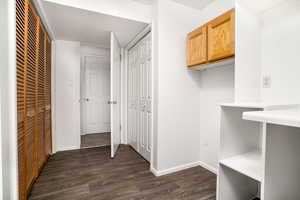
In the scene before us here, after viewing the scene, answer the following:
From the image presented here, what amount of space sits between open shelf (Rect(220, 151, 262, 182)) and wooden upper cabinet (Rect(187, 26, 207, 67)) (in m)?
1.08

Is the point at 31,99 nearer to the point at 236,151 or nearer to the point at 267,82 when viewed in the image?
the point at 236,151

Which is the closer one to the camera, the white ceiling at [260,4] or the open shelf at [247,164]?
the open shelf at [247,164]

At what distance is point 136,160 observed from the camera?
95.6 inches

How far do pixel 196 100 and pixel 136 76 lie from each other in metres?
1.22

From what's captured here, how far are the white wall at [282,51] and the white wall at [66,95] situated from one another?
2935mm

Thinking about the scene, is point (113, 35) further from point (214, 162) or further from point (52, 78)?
point (214, 162)

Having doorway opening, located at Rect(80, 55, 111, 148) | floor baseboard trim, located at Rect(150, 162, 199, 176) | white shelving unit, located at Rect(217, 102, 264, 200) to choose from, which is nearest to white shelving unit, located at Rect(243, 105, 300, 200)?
white shelving unit, located at Rect(217, 102, 264, 200)

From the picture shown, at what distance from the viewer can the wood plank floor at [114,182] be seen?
1551mm

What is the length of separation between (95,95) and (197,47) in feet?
10.6

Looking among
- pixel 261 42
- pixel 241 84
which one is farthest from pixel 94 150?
pixel 261 42

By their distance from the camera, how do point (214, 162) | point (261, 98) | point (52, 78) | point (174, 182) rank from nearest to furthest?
point (261, 98) < point (174, 182) < point (214, 162) < point (52, 78)

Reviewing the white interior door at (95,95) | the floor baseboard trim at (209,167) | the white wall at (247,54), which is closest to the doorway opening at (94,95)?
the white interior door at (95,95)

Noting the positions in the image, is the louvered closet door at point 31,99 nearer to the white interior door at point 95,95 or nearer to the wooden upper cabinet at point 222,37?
the wooden upper cabinet at point 222,37

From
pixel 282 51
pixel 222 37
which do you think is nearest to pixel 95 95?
pixel 222 37
